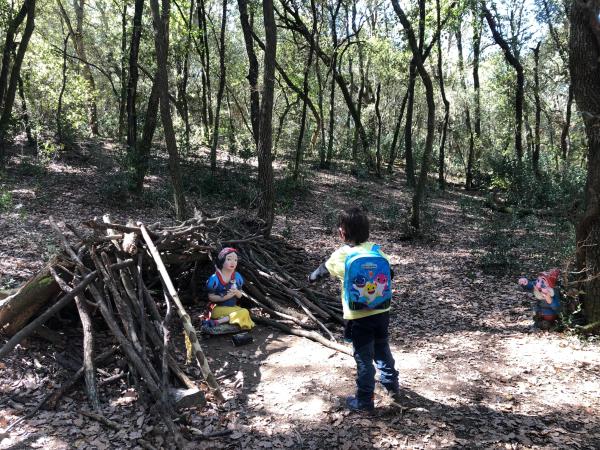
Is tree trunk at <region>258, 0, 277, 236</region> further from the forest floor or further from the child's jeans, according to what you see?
the child's jeans

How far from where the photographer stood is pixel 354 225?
3.76 meters

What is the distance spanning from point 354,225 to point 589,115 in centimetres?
313

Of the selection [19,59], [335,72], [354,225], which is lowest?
[354,225]

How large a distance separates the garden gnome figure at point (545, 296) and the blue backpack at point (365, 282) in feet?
8.58

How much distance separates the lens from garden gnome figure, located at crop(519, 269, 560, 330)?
5426 millimetres

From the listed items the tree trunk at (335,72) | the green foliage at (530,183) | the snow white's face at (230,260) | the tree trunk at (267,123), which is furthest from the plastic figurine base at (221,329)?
the tree trunk at (335,72)

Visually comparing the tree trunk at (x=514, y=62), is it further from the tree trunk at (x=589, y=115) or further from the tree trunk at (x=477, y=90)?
the tree trunk at (x=589, y=115)

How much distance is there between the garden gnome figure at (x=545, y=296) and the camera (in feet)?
17.8

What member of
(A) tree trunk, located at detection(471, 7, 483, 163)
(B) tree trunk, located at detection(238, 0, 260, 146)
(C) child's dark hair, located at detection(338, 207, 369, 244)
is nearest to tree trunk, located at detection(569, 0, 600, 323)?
(C) child's dark hair, located at detection(338, 207, 369, 244)

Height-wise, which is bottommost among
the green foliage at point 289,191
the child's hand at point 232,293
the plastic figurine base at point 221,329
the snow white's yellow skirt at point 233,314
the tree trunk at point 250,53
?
the plastic figurine base at point 221,329

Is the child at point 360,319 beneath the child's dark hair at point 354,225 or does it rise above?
beneath

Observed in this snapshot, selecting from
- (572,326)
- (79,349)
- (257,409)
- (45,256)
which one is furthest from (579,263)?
(45,256)

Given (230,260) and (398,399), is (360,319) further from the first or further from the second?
(230,260)

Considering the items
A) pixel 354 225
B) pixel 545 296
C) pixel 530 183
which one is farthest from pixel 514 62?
pixel 354 225
